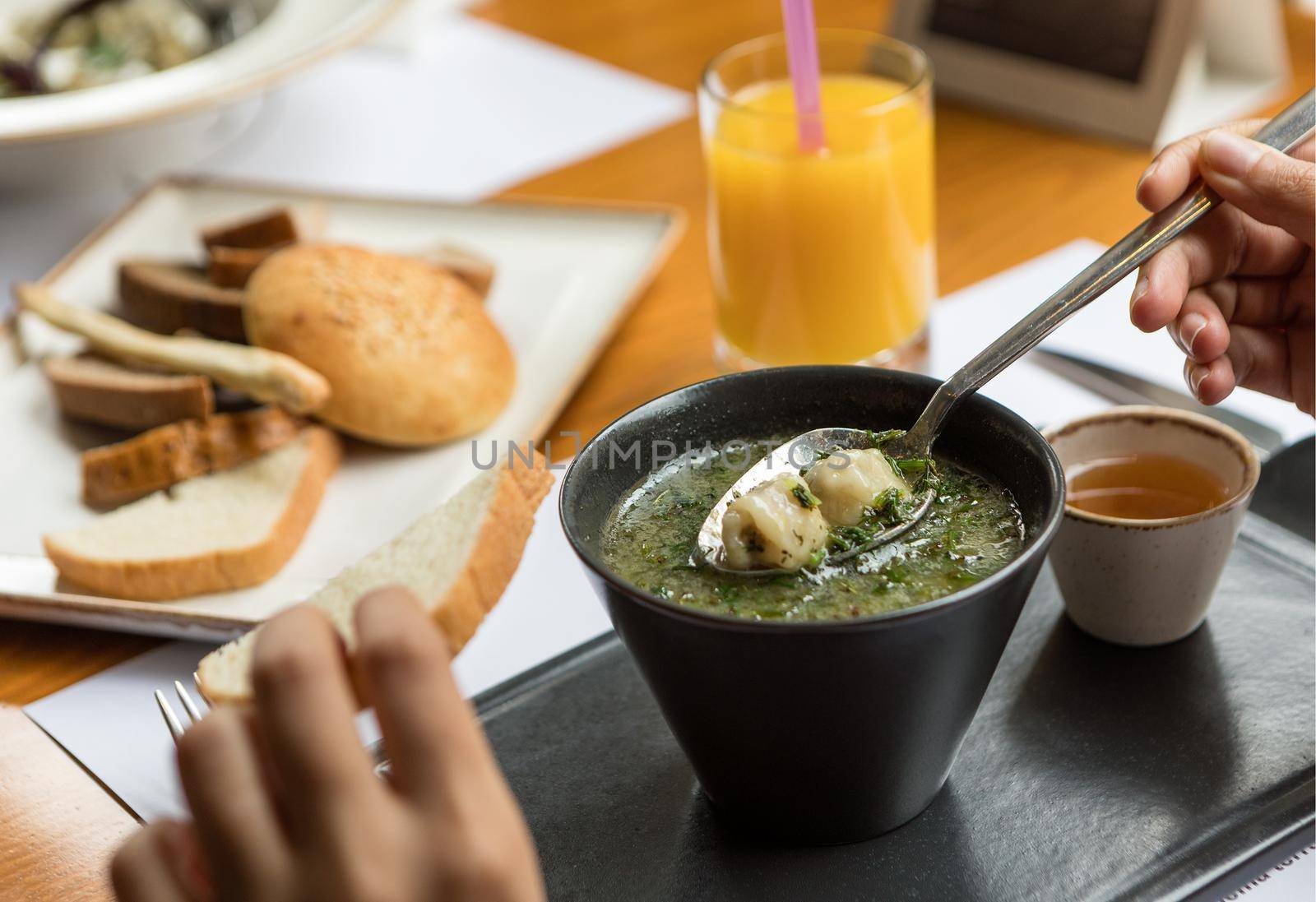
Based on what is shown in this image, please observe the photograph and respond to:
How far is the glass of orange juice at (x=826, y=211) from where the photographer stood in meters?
1.43

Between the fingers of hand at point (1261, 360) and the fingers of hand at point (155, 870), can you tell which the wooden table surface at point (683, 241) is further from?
the fingers of hand at point (1261, 360)

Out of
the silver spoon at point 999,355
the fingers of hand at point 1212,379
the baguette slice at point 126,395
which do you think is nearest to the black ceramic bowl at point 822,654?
the silver spoon at point 999,355

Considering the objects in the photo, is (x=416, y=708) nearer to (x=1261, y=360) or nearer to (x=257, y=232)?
(x=1261, y=360)

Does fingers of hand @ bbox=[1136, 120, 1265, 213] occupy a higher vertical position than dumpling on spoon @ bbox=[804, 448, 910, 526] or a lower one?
higher

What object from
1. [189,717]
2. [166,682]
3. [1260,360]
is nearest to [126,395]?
[166,682]

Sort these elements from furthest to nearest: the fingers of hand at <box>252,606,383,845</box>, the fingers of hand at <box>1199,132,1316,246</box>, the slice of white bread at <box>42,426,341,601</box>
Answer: the slice of white bread at <box>42,426,341,601</box>, the fingers of hand at <box>1199,132,1316,246</box>, the fingers of hand at <box>252,606,383,845</box>

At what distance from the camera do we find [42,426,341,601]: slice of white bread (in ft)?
3.98

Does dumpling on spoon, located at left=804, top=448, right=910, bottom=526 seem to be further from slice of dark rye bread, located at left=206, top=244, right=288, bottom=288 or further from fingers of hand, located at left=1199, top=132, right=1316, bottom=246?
slice of dark rye bread, located at left=206, top=244, right=288, bottom=288

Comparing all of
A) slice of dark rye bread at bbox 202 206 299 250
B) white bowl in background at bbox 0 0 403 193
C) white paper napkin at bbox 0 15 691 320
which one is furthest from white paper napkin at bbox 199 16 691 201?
slice of dark rye bread at bbox 202 206 299 250

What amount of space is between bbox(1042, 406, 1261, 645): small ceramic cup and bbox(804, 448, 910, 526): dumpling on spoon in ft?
0.72

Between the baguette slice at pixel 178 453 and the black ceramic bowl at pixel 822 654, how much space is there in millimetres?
599

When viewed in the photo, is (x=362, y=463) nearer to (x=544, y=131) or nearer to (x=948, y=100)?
(x=544, y=131)

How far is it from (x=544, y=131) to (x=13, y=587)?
1292 mm

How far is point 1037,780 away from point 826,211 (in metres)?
0.73
